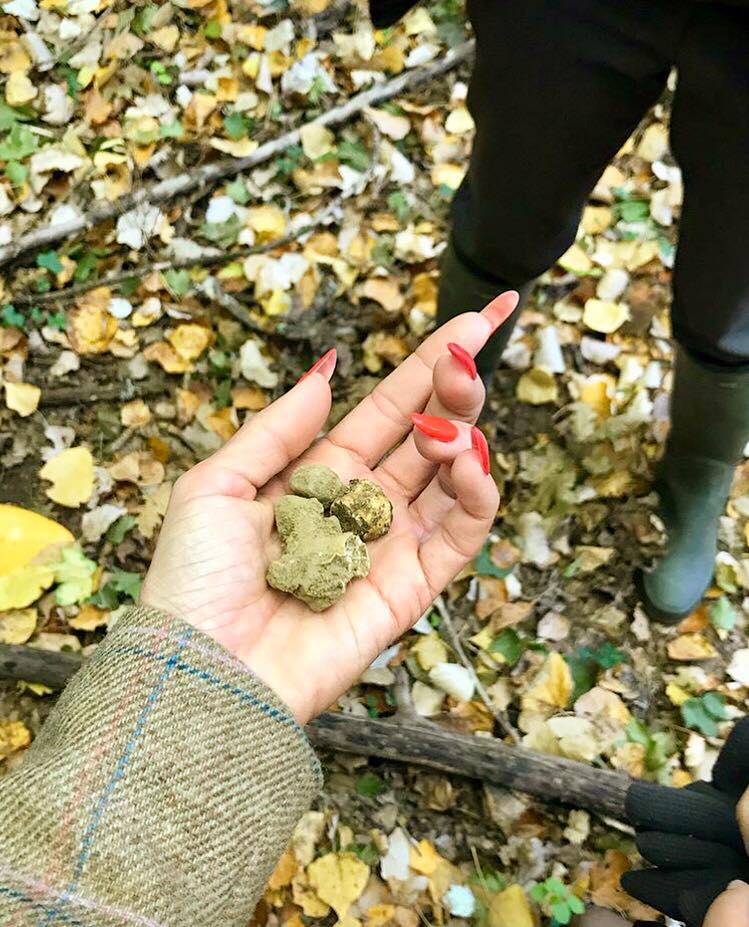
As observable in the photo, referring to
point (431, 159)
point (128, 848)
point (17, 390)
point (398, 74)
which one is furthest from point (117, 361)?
point (128, 848)

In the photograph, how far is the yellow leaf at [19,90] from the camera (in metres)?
3.26

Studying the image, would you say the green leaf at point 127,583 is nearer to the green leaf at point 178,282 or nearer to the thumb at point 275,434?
the thumb at point 275,434

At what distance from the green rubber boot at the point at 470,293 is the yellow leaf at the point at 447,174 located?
94 centimetres

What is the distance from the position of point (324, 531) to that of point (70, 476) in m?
1.33

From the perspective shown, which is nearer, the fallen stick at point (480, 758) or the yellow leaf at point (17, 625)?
the fallen stick at point (480, 758)

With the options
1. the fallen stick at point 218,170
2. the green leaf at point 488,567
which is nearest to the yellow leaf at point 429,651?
the green leaf at point 488,567

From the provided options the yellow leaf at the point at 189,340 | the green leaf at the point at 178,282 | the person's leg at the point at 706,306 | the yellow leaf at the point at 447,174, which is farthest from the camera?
the yellow leaf at the point at 447,174

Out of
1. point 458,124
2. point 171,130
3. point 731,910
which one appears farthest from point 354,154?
point 731,910

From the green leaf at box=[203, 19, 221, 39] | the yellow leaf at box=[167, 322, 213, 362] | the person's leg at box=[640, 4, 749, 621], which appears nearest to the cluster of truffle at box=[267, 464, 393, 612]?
the person's leg at box=[640, 4, 749, 621]

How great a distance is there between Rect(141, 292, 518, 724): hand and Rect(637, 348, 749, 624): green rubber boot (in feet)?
2.74

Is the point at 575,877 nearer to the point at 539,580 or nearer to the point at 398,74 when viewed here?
the point at 539,580

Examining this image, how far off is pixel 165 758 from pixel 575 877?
4.39 ft

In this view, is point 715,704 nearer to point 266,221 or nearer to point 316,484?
point 316,484

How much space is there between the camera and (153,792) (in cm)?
130
